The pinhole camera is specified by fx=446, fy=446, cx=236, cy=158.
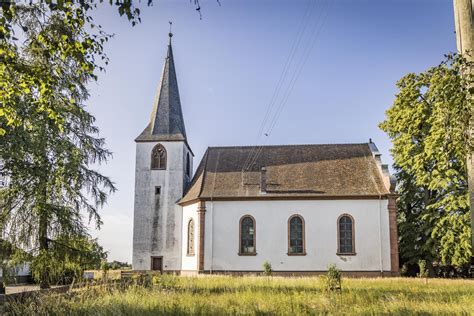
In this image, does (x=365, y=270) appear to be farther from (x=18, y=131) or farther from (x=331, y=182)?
(x=18, y=131)

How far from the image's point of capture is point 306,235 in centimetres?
3003

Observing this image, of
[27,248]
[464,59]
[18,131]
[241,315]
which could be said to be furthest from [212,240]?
[464,59]

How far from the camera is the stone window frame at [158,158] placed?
114ft

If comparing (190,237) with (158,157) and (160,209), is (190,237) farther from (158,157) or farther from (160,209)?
(158,157)

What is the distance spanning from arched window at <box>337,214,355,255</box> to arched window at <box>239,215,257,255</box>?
225 inches

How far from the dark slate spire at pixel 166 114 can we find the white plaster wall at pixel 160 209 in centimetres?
62

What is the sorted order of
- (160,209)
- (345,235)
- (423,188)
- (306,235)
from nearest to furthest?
(345,235) → (306,235) → (423,188) → (160,209)

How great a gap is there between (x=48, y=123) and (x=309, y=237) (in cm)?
1891

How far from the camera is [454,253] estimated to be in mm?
27766

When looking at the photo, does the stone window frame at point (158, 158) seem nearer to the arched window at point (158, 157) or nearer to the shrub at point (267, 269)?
the arched window at point (158, 157)

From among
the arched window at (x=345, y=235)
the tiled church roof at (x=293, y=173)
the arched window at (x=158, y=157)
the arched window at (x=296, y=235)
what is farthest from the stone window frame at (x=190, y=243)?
the arched window at (x=345, y=235)

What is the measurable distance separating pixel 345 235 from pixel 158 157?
50.4 feet

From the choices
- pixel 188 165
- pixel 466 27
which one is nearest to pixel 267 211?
pixel 188 165

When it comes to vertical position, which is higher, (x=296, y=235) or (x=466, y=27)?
(x=466, y=27)
